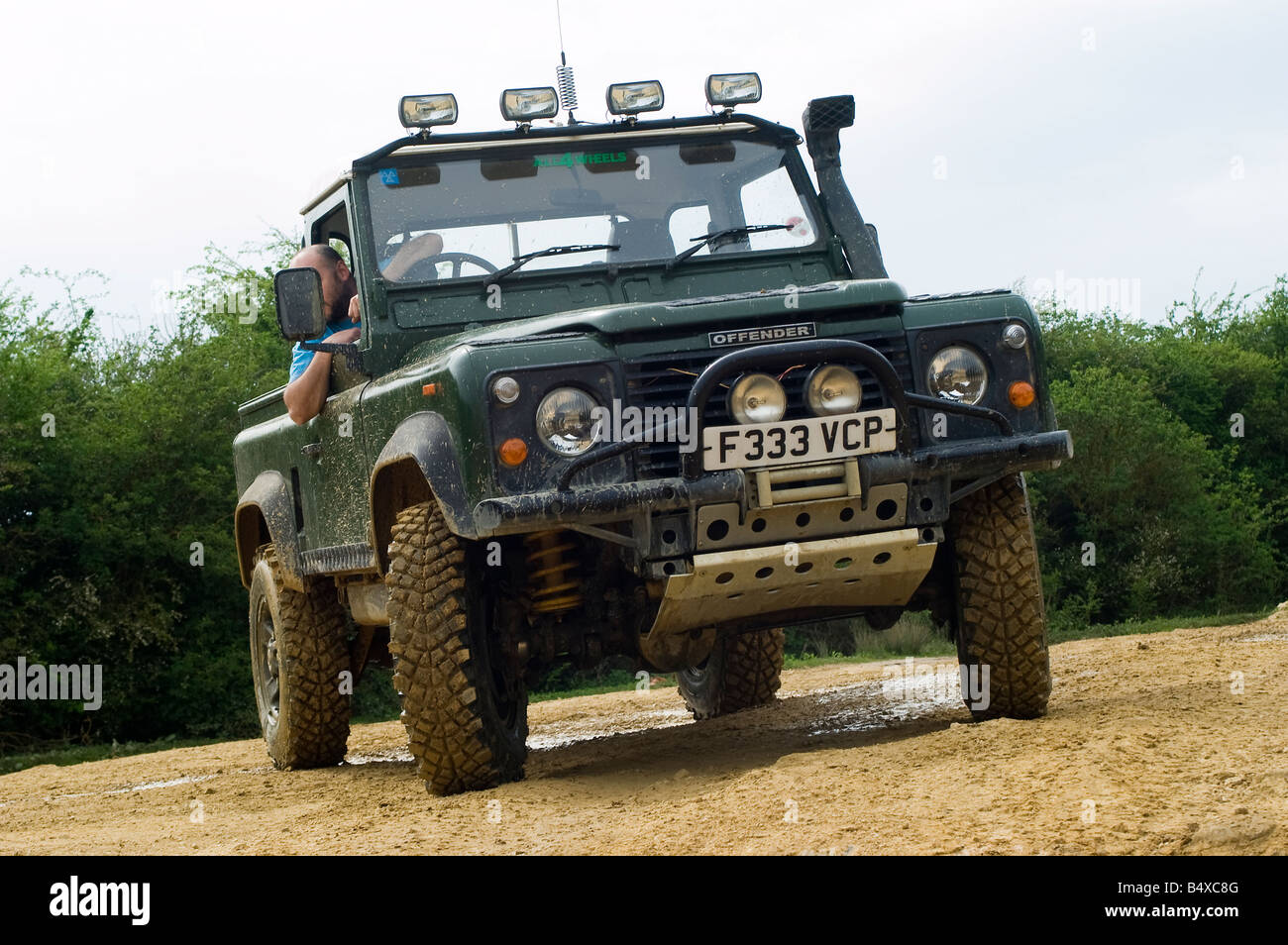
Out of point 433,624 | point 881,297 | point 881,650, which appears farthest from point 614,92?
point 881,650

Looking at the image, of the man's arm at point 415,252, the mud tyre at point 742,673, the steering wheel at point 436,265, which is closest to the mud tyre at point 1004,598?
the steering wheel at point 436,265

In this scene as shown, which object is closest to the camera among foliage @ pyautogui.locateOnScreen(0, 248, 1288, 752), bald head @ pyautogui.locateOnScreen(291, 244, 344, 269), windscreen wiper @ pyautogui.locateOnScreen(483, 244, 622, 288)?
windscreen wiper @ pyautogui.locateOnScreen(483, 244, 622, 288)

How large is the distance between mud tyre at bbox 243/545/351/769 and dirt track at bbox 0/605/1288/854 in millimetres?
165

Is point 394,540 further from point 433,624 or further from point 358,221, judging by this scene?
point 358,221

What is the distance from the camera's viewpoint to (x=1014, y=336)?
5844 millimetres

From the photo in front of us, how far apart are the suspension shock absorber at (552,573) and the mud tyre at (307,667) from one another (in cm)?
203

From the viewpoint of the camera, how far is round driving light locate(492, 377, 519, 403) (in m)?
5.41

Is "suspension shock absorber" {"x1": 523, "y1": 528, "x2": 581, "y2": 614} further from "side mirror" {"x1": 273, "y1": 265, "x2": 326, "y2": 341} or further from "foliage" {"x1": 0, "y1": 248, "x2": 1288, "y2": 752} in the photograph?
"foliage" {"x1": 0, "y1": 248, "x2": 1288, "y2": 752}

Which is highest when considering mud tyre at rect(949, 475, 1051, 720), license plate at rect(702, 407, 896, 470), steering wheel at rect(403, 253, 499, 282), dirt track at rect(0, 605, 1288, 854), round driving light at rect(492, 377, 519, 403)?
steering wheel at rect(403, 253, 499, 282)

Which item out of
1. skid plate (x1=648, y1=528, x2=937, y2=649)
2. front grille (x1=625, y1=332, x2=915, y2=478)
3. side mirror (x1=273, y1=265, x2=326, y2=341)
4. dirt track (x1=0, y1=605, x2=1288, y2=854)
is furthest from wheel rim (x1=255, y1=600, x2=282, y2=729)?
front grille (x1=625, y1=332, x2=915, y2=478)

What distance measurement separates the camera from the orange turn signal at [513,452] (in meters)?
5.40

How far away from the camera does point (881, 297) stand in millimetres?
5730

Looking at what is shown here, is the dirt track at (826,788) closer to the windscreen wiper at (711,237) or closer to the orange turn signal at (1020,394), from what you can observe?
the orange turn signal at (1020,394)

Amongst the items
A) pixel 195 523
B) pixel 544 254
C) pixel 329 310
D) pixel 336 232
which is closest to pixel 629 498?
pixel 544 254
